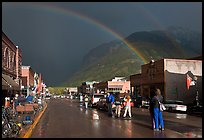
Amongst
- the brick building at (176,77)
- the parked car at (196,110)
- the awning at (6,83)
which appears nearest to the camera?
the parked car at (196,110)

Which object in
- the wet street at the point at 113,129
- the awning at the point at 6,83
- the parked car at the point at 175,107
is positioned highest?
the awning at the point at 6,83

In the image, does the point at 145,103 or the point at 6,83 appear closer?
the point at 6,83

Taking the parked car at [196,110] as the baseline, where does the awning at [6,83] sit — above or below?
above

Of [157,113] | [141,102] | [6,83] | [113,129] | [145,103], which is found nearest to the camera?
[157,113]

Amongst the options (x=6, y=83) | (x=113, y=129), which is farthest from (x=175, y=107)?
(x=6, y=83)

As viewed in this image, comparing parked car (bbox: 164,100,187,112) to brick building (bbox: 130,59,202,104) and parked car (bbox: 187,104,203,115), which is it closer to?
parked car (bbox: 187,104,203,115)

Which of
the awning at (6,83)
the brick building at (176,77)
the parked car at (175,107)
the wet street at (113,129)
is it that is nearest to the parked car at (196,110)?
the parked car at (175,107)

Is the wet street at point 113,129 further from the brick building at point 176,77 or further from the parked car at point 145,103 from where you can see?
the brick building at point 176,77

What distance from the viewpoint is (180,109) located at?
1054 inches

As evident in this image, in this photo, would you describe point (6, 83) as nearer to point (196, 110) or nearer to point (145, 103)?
point (145, 103)

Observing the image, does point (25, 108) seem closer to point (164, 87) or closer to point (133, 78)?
point (164, 87)

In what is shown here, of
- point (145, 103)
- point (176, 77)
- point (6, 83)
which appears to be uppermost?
point (176, 77)

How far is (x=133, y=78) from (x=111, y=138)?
144 feet

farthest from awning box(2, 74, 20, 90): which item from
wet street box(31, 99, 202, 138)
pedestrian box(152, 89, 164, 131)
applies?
pedestrian box(152, 89, 164, 131)
